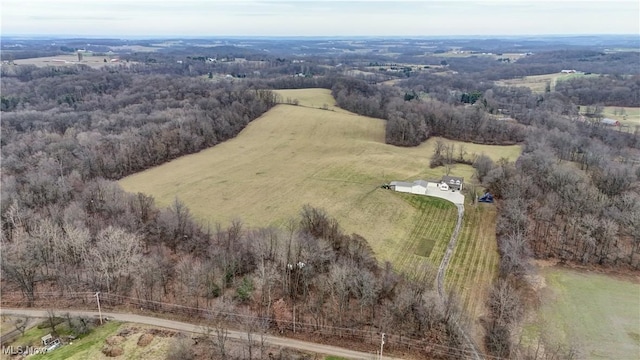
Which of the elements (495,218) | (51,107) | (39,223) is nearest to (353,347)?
(495,218)

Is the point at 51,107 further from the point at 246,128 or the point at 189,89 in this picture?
the point at 246,128

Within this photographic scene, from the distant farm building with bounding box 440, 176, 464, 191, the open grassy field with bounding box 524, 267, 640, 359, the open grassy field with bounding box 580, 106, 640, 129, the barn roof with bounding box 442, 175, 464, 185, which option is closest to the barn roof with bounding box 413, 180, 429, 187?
the distant farm building with bounding box 440, 176, 464, 191

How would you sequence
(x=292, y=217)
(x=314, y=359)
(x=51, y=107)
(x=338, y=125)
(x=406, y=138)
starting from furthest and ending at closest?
1. (x=51, y=107)
2. (x=338, y=125)
3. (x=406, y=138)
4. (x=292, y=217)
5. (x=314, y=359)

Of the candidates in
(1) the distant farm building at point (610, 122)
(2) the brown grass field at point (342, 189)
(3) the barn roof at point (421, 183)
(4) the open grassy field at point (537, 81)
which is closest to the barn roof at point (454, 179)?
(3) the barn roof at point (421, 183)

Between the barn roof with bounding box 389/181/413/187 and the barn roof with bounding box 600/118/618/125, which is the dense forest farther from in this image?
the barn roof with bounding box 600/118/618/125

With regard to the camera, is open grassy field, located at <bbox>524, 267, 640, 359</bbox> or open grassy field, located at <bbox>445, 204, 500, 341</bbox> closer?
open grassy field, located at <bbox>524, 267, 640, 359</bbox>

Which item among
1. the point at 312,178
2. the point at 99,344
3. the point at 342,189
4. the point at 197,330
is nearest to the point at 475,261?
the point at 342,189
